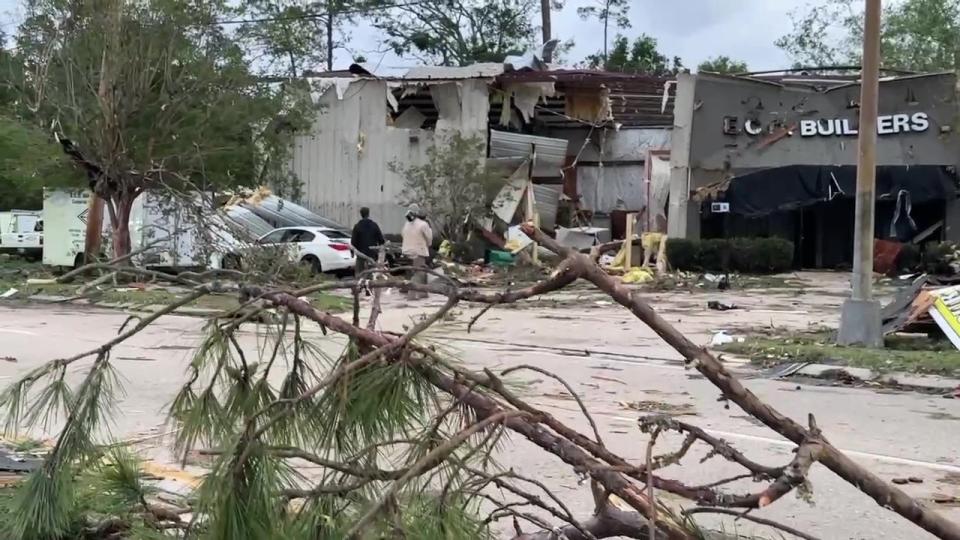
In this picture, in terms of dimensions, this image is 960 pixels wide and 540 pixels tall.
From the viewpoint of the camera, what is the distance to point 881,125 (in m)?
27.9

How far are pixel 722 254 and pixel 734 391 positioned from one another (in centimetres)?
2370

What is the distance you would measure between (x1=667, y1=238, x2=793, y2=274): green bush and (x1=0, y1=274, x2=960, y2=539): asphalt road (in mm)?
8130

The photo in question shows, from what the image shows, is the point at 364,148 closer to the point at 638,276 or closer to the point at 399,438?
the point at 638,276

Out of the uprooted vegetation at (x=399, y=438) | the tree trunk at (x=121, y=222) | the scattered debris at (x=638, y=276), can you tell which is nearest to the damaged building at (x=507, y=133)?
the scattered debris at (x=638, y=276)

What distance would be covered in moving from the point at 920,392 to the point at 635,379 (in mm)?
2747

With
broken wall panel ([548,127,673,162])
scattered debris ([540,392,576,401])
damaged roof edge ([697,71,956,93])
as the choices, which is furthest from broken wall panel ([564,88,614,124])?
scattered debris ([540,392,576,401])

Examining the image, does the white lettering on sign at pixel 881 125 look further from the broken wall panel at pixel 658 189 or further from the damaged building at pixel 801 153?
the broken wall panel at pixel 658 189

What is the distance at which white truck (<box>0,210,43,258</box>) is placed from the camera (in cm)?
3166

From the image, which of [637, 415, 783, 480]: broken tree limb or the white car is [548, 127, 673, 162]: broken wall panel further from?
[637, 415, 783, 480]: broken tree limb

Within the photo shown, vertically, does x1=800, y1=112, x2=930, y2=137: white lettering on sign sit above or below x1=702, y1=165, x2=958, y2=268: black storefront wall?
above

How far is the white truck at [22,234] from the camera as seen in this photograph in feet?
104

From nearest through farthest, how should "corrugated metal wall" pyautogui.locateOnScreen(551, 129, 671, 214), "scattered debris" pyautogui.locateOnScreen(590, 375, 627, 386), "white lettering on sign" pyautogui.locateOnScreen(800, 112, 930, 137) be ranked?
"scattered debris" pyautogui.locateOnScreen(590, 375, 627, 386) < "white lettering on sign" pyautogui.locateOnScreen(800, 112, 930, 137) < "corrugated metal wall" pyautogui.locateOnScreen(551, 129, 671, 214)

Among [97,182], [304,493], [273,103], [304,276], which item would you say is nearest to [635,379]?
[304,276]

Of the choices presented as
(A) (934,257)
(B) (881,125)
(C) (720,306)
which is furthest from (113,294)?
(B) (881,125)
